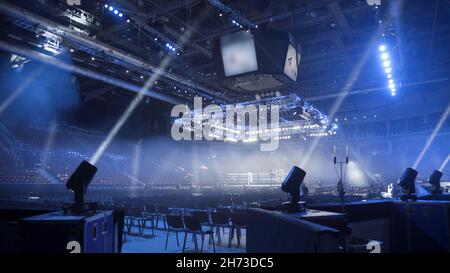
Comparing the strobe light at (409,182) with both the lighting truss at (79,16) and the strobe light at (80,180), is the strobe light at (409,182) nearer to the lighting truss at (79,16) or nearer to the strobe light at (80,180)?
the strobe light at (80,180)

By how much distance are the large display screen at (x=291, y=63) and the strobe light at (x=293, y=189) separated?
7.38 ft

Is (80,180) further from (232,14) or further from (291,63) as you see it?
(232,14)

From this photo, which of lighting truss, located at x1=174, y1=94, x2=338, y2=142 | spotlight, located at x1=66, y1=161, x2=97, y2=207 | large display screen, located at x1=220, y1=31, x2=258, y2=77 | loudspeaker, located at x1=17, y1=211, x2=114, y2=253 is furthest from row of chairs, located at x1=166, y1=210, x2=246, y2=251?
lighting truss, located at x1=174, y1=94, x2=338, y2=142

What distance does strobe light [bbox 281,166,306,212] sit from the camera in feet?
10.9

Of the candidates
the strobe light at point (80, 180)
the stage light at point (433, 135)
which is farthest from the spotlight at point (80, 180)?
the stage light at point (433, 135)

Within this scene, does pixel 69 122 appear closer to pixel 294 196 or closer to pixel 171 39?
pixel 171 39

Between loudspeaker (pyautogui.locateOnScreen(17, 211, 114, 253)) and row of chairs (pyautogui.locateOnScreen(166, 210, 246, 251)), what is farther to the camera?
row of chairs (pyautogui.locateOnScreen(166, 210, 246, 251))

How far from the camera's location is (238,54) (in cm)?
512

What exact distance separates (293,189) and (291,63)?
266cm

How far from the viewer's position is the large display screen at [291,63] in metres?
5.11

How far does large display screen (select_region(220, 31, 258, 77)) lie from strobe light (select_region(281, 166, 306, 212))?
2.19 m

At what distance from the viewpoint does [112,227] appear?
3451 millimetres

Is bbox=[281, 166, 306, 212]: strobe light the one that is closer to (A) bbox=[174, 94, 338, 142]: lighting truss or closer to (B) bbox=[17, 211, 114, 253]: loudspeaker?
(B) bbox=[17, 211, 114, 253]: loudspeaker
